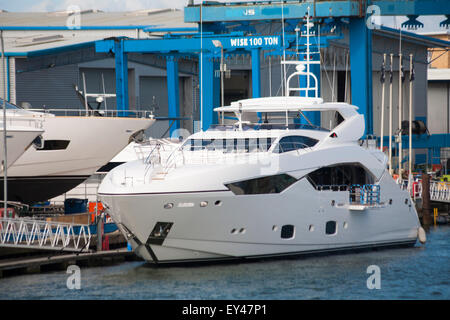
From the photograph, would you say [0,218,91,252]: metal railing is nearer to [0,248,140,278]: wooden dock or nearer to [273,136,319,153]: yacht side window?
[0,248,140,278]: wooden dock

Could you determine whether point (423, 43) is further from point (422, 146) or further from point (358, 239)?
point (358, 239)

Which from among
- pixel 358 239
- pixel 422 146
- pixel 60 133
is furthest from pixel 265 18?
pixel 422 146

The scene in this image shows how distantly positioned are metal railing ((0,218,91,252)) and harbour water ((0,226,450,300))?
88cm

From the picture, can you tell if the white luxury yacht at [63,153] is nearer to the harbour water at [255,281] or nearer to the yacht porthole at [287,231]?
the harbour water at [255,281]

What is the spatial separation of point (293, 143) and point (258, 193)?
215 centimetres

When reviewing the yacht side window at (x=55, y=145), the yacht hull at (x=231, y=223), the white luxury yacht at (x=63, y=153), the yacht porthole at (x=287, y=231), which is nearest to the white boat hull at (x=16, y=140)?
the white luxury yacht at (x=63, y=153)

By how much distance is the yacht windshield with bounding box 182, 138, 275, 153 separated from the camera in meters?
25.2

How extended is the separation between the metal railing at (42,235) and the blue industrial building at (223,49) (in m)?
6.47

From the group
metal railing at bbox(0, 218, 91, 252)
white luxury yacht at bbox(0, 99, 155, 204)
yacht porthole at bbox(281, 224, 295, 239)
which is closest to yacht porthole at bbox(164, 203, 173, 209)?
metal railing at bbox(0, 218, 91, 252)

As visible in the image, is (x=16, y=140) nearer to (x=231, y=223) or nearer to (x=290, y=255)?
(x=231, y=223)

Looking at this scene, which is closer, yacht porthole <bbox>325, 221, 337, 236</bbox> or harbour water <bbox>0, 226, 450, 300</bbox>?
harbour water <bbox>0, 226, 450, 300</bbox>

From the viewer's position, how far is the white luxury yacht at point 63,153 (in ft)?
104

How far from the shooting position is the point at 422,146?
57.4 meters

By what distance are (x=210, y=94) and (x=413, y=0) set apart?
9225mm
